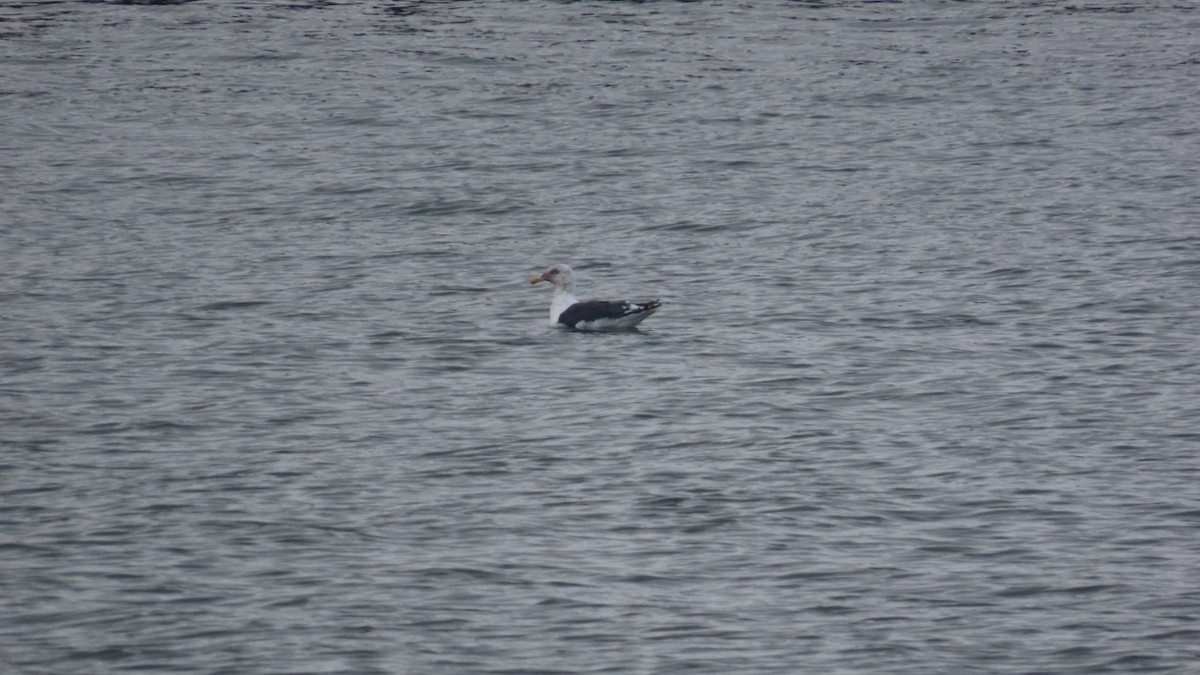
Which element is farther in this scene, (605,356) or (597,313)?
(597,313)

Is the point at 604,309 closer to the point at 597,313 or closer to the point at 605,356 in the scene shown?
the point at 597,313

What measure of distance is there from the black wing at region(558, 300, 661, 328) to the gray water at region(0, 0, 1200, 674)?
0.34 metres

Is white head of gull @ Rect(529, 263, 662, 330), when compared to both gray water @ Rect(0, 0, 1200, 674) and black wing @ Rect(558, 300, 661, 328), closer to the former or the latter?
black wing @ Rect(558, 300, 661, 328)

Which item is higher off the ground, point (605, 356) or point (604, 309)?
point (604, 309)

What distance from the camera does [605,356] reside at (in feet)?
82.1

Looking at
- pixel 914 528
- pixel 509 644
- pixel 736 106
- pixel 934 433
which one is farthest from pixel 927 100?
pixel 509 644

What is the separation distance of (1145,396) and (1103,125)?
19.2m

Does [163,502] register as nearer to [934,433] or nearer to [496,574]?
[496,574]

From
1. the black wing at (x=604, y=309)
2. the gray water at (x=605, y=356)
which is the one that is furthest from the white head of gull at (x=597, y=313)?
the gray water at (x=605, y=356)

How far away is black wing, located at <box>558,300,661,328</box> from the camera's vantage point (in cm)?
2609

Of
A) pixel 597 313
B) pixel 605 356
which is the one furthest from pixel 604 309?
pixel 605 356

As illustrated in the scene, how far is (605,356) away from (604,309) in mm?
1331

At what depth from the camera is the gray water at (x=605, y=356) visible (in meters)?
15.1

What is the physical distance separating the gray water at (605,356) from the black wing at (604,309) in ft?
1.12
